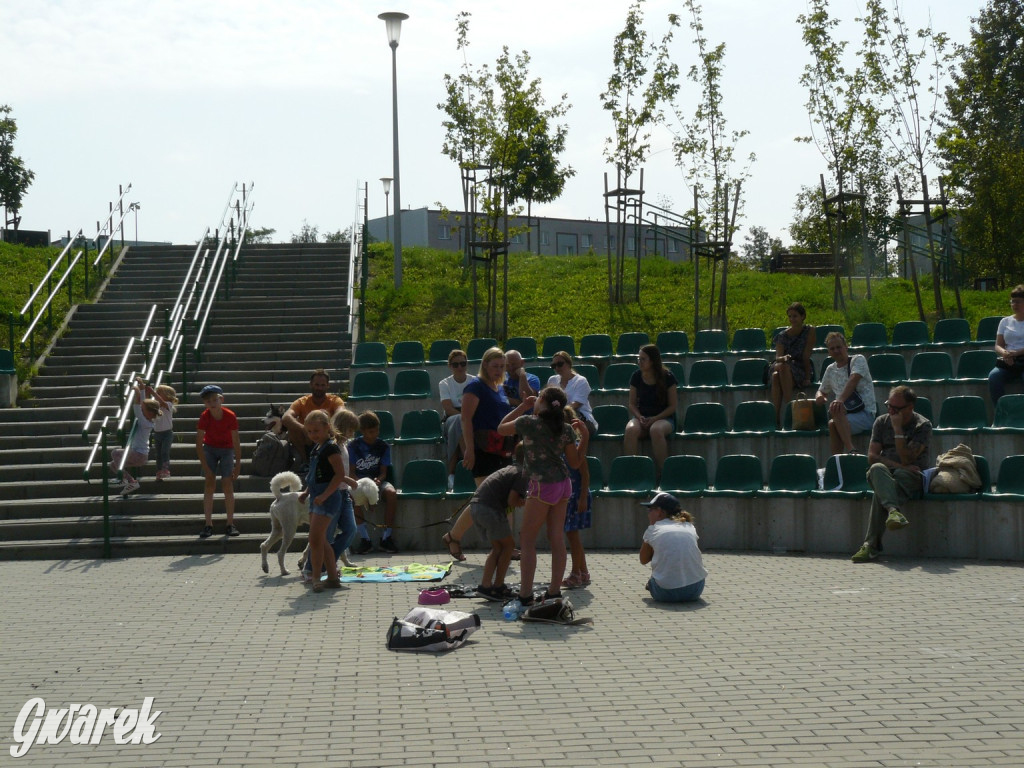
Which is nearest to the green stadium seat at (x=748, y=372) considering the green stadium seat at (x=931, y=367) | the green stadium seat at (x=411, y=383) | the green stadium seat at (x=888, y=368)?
the green stadium seat at (x=888, y=368)

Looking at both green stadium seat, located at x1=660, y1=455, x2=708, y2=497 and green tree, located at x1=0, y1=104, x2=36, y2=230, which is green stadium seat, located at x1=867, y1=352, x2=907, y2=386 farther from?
green tree, located at x1=0, y1=104, x2=36, y2=230

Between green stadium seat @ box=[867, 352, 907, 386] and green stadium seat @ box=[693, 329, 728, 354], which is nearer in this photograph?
green stadium seat @ box=[867, 352, 907, 386]

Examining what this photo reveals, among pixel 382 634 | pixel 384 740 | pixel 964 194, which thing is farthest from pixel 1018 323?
pixel 964 194

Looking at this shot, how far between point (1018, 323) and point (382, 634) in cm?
877

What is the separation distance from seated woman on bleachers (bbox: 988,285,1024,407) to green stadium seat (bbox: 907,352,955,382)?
1.14 metres

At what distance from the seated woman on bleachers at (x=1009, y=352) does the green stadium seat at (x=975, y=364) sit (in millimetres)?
1002

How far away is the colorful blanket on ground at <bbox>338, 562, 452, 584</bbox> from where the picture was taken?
1029cm

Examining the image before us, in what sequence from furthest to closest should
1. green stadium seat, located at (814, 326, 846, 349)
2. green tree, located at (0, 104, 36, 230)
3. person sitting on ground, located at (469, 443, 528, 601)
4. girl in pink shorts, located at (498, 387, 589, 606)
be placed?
green tree, located at (0, 104, 36, 230) → green stadium seat, located at (814, 326, 846, 349) → person sitting on ground, located at (469, 443, 528, 601) → girl in pink shorts, located at (498, 387, 589, 606)

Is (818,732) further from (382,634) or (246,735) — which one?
(382,634)

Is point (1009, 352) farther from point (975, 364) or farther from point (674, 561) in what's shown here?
point (674, 561)

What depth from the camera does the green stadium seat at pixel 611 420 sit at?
1395 centimetres

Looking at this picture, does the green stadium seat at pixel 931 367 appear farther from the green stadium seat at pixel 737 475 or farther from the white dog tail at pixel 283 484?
the white dog tail at pixel 283 484

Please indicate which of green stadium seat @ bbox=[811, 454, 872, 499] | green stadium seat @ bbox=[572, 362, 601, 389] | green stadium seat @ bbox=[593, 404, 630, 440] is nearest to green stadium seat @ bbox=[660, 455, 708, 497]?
green stadium seat @ bbox=[811, 454, 872, 499]

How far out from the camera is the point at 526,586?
8688 millimetres
